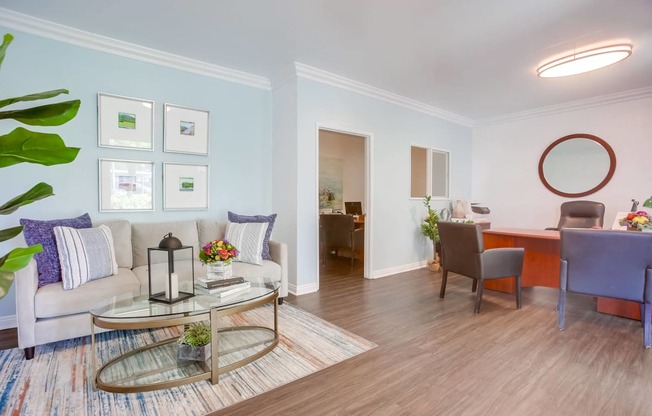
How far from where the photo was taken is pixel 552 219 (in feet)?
18.4

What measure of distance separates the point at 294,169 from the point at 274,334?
2.00 meters

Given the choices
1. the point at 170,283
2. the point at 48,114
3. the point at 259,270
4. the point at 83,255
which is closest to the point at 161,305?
the point at 170,283

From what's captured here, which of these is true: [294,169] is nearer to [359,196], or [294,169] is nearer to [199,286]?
[199,286]

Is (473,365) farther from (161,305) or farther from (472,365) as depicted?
(161,305)

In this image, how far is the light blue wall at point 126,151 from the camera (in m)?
2.96

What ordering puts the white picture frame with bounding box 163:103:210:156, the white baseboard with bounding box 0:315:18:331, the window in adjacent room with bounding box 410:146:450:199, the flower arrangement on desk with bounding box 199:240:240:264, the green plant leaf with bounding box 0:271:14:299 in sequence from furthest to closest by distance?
the window in adjacent room with bounding box 410:146:450:199 → the white picture frame with bounding box 163:103:210:156 → the white baseboard with bounding box 0:315:18:331 → the flower arrangement on desk with bounding box 199:240:240:264 → the green plant leaf with bounding box 0:271:14:299

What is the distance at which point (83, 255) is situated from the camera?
2.65 meters

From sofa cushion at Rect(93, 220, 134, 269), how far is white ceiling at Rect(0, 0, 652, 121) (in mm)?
1870

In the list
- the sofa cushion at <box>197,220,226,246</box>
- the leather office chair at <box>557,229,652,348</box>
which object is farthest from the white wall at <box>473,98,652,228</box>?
the sofa cushion at <box>197,220,226,246</box>

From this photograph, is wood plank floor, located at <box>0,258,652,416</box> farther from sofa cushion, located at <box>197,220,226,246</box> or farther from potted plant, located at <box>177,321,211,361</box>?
sofa cushion, located at <box>197,220,226,246</box>

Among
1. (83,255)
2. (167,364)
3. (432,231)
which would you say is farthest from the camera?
(432,231)

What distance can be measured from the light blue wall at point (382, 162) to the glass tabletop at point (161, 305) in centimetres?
171

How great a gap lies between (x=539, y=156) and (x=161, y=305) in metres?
6.26

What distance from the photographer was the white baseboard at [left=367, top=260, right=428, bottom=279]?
476cm
